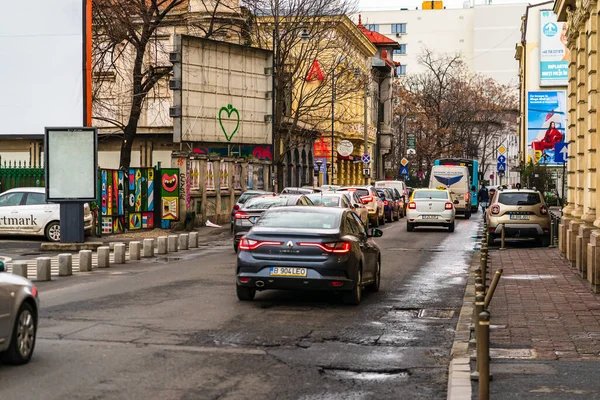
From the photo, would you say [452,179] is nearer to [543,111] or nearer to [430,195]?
[430,195]

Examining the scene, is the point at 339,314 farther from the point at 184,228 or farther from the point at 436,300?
the point at 184,228

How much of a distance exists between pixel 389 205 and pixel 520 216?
18.7 m

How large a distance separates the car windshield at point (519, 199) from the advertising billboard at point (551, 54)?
179 ft

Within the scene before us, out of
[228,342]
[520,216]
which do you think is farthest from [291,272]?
[520,216]

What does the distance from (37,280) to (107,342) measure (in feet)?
26.5

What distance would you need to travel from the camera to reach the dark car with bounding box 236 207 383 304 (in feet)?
46.3

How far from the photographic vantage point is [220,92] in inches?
1614

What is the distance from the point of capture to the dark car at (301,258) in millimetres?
14102

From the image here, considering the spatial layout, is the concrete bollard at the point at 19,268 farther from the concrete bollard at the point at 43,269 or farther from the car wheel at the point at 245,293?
the car wheel at the point at 245,293

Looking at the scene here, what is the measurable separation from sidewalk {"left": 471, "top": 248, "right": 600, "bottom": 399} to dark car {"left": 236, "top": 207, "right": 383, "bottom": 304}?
2059 mm

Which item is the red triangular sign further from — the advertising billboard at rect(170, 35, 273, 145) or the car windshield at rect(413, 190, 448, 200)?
the car windshield at rect(413, 190, 448, 200)

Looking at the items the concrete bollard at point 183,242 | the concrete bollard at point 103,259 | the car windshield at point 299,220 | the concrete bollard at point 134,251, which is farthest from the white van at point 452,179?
the car windshield at point 299,220

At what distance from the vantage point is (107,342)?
10945 mm

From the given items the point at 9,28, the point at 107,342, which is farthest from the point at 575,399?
the point at 9,28
